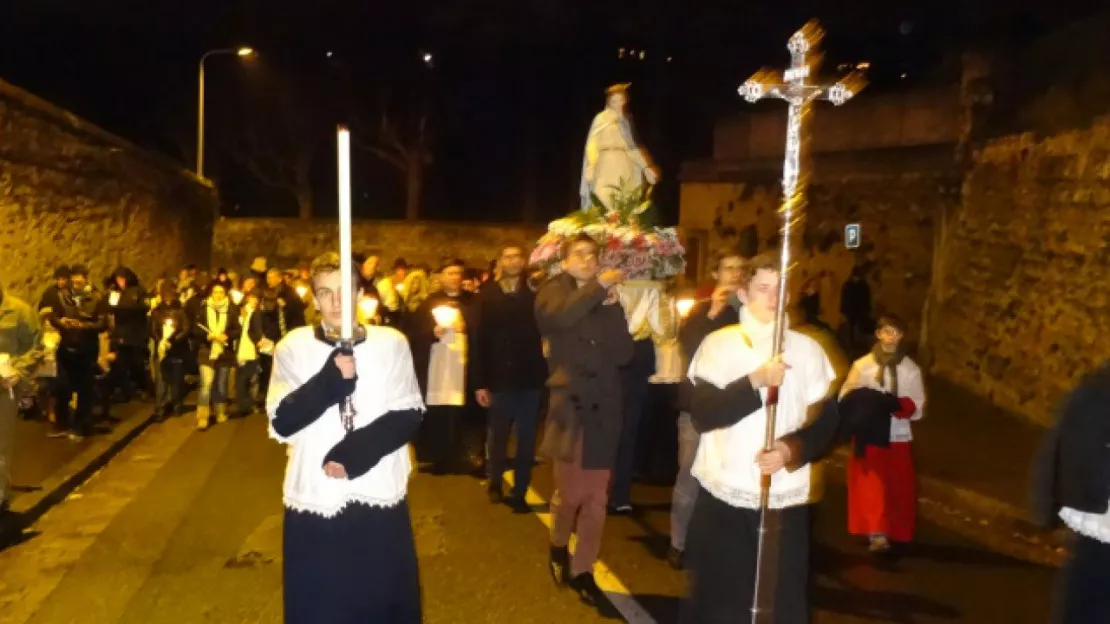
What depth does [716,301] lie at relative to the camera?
6.57m

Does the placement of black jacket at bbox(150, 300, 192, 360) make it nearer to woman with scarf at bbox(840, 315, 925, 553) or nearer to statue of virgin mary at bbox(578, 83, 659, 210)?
statue of virgin mary at bbox(578, 83, 659, 210)

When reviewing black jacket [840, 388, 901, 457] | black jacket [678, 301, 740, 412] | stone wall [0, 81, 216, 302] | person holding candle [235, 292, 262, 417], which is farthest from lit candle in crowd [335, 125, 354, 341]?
stone wall [0, 81, 216, 302]

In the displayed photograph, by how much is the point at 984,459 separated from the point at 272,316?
8.05 m

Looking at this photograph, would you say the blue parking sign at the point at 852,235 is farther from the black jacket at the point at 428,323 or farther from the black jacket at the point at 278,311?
the black jacket at the point at 428,323

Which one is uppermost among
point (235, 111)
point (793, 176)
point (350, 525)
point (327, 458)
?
point (235, 111)

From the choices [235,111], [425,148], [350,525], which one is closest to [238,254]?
[425,148]

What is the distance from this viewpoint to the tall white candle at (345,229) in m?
3.52

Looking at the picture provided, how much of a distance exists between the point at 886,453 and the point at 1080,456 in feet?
11.2

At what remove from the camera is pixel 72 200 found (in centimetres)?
1445

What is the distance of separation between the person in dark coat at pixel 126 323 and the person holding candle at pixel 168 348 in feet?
0.82

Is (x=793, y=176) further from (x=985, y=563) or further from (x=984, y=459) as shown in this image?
(x=984, y=459)

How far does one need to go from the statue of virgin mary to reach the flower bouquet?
2.8 inches

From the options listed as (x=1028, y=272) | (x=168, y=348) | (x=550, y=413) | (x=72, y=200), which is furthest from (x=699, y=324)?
(x=72, y=200)

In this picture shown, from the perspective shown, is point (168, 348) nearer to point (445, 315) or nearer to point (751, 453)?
point (445, 315)
